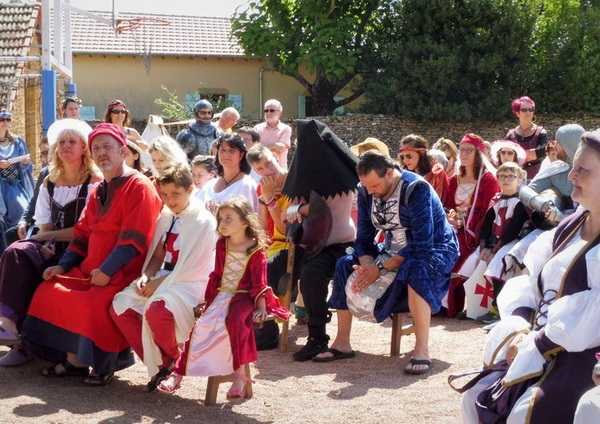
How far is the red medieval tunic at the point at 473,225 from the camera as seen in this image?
8.55m

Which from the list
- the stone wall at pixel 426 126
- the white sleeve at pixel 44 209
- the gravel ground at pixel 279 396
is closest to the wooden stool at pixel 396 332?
the gravel ground at pixel 279 396

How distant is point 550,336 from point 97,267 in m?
3.53

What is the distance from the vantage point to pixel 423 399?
577 centimetres

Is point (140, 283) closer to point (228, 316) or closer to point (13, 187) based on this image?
point (228, 316)

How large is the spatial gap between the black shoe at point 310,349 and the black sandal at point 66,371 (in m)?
1.55

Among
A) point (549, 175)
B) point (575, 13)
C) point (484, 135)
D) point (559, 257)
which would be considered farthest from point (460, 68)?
point (559, 257)

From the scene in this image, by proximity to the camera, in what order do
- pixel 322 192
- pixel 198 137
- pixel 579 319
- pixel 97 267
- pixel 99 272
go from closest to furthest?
pixel 579 319
pixel 99 272
pixel 97 267
pixel 322 192
pixel 198 137

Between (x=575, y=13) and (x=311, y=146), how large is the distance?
68.2 feet

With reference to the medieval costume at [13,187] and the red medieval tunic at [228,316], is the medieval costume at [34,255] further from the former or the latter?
the medieval costume at [13,187]

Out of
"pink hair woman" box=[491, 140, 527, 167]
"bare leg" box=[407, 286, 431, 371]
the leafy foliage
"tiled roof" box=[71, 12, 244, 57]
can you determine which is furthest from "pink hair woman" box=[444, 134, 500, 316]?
"tiled roof" box=[71, 12, 244, 57]

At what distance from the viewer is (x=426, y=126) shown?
25.0 meters

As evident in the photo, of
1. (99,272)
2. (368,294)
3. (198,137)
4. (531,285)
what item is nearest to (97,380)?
(99,272)

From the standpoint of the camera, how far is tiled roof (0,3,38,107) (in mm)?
21892

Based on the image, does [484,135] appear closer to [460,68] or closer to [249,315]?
[460,68]
